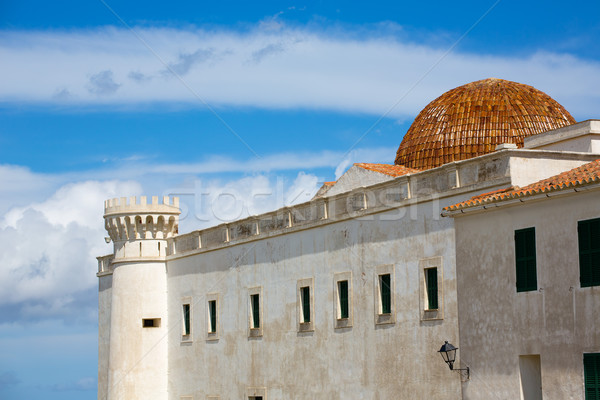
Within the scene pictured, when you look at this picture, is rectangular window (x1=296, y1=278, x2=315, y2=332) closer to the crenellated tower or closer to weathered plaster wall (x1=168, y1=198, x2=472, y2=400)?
weathered plaster wall (x1=168, y1=198, x2=472, y2=400)

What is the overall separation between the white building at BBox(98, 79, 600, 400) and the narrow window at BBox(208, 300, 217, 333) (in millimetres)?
57

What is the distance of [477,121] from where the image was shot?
3192 centimetres

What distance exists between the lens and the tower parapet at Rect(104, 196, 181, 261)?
36.4 m

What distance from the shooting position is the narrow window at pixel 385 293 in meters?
24.7

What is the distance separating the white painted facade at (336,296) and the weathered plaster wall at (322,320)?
0.15 ft

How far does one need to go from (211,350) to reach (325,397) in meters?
7.32

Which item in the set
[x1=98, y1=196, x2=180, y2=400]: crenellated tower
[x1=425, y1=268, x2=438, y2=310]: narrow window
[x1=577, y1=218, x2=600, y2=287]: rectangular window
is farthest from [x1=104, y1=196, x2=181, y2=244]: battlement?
[x1=577, y1=218, x2=600, y2=287]: rectangular window

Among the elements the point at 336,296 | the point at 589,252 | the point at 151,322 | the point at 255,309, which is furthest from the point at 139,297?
the point at 589,252

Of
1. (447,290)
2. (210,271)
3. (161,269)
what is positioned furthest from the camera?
(161,269)

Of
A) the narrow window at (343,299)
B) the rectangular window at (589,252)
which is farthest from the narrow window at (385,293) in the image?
the rectangular window at (589,252)

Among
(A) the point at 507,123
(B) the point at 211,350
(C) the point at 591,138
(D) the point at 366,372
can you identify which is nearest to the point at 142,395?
(B) the point at 211,350

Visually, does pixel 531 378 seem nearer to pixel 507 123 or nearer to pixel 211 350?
pixel 507 123

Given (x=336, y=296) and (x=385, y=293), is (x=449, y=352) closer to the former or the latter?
(x=385, y=293)

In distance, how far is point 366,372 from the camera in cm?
2525
